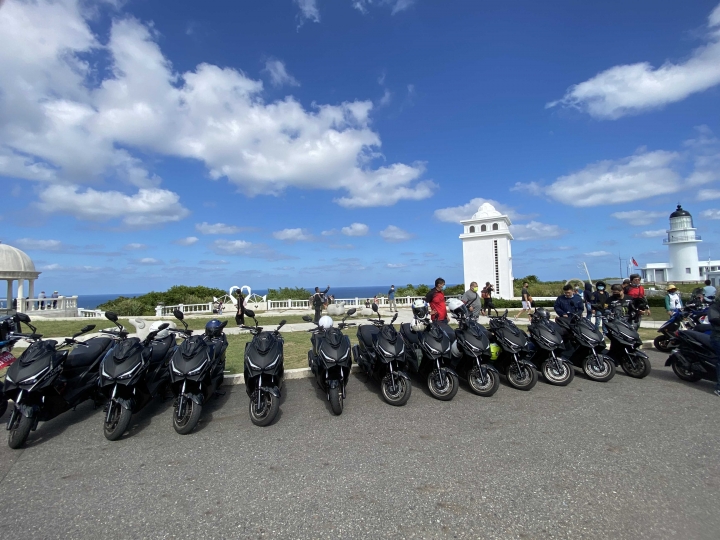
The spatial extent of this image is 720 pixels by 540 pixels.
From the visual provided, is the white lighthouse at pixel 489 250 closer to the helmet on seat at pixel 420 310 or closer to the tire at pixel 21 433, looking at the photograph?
the helmet on seat at pixel 420 310

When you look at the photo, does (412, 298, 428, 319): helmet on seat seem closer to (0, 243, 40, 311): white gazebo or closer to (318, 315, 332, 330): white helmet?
(318, 315, 332, 330): white helmet

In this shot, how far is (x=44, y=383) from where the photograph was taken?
406 centimetres

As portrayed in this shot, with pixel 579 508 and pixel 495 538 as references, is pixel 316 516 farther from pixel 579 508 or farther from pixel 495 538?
pixel 579 508

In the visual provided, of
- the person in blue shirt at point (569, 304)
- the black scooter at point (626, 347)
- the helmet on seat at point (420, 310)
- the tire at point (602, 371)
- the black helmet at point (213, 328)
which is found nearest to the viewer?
the black helmet at point (213, 328)

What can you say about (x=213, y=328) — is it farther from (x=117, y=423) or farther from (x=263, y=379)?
(x=117, y=423)

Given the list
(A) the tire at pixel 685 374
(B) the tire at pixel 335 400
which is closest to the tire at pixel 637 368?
(A) the tire at pixel 685 374

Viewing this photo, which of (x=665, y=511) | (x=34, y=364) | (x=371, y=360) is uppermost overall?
(x=34, y=364)

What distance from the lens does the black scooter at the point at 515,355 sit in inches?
223

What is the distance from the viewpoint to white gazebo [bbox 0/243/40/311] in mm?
23125

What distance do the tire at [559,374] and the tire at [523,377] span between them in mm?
397

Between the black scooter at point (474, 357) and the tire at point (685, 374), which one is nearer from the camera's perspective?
the black scooter at point (474, 357)

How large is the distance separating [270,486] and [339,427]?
4.50ft

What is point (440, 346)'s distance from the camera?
17.5 feet

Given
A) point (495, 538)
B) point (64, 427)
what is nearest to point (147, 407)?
point (64, 427)
